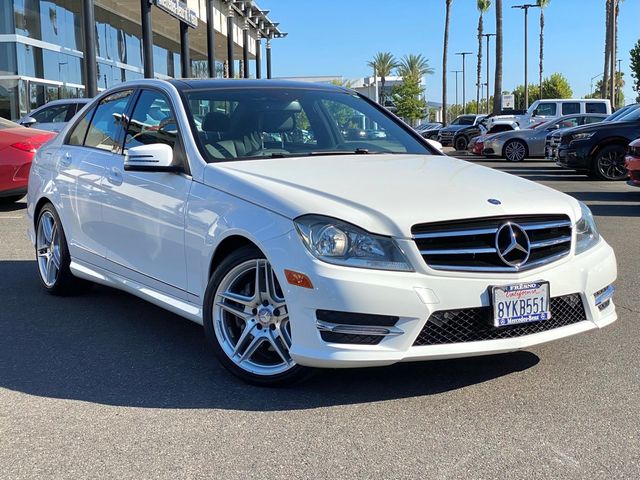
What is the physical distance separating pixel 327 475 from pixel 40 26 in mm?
24549

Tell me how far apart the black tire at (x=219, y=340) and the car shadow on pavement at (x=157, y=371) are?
6cm

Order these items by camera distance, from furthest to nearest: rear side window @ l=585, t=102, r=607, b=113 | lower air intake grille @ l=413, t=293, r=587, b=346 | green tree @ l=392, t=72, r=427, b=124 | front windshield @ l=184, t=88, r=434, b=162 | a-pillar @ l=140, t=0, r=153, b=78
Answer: green tree @ l=392, t=72, r=427, b=124 < rear side window @ l=585, t=102, r=607, b=113 < a-pillar @ l=140, t=0, r=153, b=78 < front windshield @ l=184, t=88, r=434, b=162 < lower air intake grille @ l=413, t=293, r=587, b=346

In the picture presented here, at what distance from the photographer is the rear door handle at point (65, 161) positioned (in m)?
5.80

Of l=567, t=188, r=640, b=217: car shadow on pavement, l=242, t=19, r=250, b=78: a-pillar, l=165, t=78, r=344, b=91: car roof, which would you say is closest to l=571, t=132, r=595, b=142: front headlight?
l=567, t=188, r=640, b=217: car shadow on pavement

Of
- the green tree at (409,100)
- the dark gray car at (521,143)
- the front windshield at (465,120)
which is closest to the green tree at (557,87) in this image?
the green tree at (409,100)

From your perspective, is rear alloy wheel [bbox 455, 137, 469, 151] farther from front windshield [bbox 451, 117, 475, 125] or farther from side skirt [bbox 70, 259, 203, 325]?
side skirt [bbox 70, 259, 203, 325]

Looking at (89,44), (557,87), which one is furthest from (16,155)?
(557,87)

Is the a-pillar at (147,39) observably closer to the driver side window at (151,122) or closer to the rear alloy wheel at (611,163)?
the rear alloy wheel at (611,163)

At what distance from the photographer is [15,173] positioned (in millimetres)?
10938

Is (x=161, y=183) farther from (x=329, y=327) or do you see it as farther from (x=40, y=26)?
(x=40, y=26)

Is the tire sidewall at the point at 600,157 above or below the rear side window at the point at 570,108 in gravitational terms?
below

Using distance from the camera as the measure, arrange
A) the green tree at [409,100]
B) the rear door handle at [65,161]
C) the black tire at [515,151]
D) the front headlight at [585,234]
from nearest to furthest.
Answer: the front headlight at [585,234]
the rear door handle at [65,161]
the black tire at [515,151]
the green tree at [409,100]

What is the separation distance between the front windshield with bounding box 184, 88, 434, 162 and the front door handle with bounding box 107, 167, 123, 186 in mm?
674

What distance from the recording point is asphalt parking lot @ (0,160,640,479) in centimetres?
311
